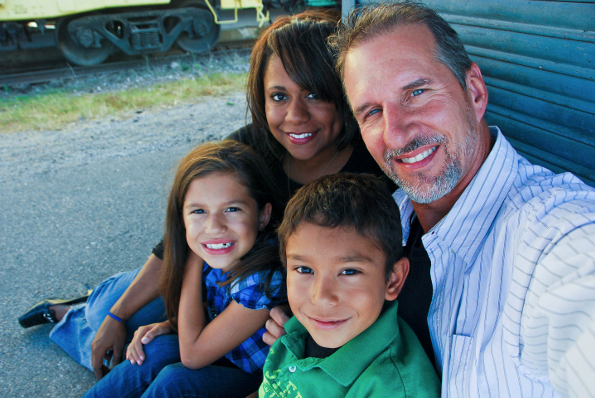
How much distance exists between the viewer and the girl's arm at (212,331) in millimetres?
1902

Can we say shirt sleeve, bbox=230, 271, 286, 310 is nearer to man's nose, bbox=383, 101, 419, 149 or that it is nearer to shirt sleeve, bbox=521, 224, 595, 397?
man's nose, bbox=383, 101, 419, 149

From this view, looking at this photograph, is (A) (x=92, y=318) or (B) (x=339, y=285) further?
(A) (x=92, y=318)

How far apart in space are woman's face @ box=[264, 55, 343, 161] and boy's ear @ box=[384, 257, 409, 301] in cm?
99

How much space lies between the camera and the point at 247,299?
1885mm

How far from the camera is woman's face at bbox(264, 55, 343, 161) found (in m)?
2.26

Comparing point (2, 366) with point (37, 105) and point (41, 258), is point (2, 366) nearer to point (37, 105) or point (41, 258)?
point (41, 258)

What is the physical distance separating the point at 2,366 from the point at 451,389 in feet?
7.82

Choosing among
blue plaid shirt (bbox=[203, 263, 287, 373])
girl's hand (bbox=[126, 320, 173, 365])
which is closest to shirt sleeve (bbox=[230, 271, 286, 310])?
blue plaid shirt (bbox=[203, 263, 287, 373])

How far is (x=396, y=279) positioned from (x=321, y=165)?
111cm

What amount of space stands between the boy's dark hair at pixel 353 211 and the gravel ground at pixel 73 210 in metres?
1.40

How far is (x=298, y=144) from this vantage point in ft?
7.78

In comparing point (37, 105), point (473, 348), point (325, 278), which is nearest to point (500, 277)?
point (473, 348)

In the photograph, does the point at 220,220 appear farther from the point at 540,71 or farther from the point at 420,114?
the point at 540,71

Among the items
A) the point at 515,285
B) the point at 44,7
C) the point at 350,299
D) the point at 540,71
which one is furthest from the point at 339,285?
the point at 44,7
